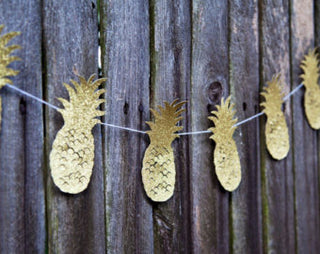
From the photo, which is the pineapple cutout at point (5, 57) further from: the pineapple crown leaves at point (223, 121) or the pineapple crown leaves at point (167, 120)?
the pineapple crown leaves at point (223, 121)

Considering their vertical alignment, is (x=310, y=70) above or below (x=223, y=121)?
above

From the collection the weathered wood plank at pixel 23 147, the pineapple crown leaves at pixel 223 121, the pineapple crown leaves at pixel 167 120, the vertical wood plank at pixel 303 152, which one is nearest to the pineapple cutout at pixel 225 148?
the pineapple crown leaves at pixel 223 121

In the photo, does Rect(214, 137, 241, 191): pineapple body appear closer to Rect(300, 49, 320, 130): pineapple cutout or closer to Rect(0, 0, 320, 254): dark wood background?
Rect(0, 0, 320, 254): dark wood background

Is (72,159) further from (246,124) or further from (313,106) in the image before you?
(313,106)

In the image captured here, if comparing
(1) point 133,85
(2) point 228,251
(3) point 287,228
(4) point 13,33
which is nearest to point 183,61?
(1) point 133,85

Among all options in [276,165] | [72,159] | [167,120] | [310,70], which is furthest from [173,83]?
[310,70]

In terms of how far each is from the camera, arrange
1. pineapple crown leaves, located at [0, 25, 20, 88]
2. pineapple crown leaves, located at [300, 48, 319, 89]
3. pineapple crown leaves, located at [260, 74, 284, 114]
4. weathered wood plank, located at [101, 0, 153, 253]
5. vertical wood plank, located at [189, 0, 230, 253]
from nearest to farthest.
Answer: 1. pineapple crown leaves, located at [0, 25, 20, 88]
2. weathered wood plank, located at [101, 0, 153, 253]
3. vertical wood plank, located at [189, 0, 230, 253]
4. pineapple crown leaves, located at [260, 74, 284, 114]
5. pineapple crown leaves, located at [300, 48, 319, 89]

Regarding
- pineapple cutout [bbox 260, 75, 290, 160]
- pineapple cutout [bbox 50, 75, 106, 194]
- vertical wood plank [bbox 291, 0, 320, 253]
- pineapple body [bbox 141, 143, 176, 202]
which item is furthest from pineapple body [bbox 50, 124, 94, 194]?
vertical wood plank [bbox 291, 0, 320, 253]
